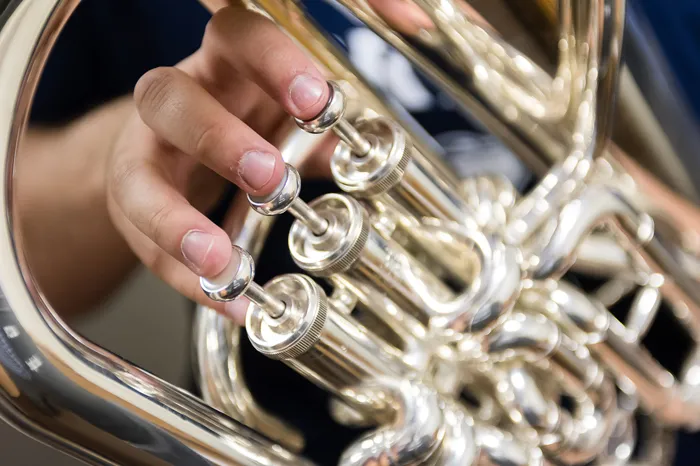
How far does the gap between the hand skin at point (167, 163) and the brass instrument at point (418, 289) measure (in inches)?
0.7

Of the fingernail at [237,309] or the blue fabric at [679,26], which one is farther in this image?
the blue fabric at [679,26]

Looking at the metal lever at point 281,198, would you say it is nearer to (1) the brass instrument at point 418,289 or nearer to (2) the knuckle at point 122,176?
(1) the brass instrument at point 418,289

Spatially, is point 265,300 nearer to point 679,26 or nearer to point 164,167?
point 164,167

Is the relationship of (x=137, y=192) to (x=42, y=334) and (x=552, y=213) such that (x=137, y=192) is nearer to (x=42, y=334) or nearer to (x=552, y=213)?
(x=42, y=334)

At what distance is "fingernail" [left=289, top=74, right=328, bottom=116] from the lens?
325 millimetres

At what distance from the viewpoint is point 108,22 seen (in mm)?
581

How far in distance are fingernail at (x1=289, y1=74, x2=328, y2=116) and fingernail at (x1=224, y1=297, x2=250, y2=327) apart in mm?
154

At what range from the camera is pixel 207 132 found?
34cm

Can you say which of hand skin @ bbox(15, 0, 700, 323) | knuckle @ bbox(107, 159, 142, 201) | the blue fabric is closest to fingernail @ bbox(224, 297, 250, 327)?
hand skin @ bbox(15, 0, 700, 323)

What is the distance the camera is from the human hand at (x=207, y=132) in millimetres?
318

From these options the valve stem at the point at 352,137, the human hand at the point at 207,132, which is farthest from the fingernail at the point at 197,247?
the valve stem at the point at 352,137

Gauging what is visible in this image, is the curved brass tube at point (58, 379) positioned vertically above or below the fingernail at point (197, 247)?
below

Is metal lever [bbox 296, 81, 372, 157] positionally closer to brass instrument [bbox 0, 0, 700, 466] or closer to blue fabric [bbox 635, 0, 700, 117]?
brass instrument [bbox 0, 0, 700, 466]

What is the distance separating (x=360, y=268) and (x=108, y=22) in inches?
15.0
